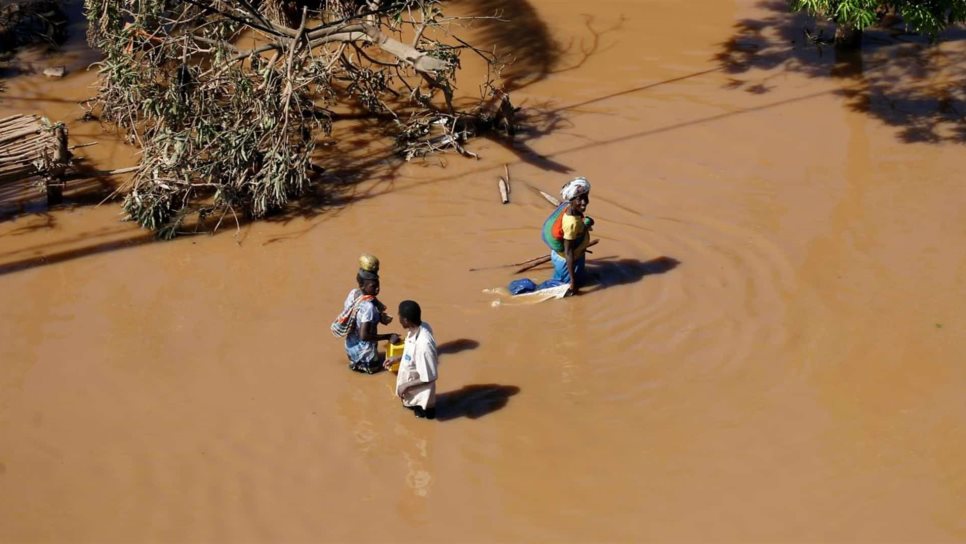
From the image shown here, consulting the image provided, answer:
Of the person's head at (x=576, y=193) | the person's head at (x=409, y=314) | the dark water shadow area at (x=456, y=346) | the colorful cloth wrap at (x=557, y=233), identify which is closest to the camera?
the person's head at (x=409, y=314)

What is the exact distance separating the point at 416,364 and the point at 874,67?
326 inches

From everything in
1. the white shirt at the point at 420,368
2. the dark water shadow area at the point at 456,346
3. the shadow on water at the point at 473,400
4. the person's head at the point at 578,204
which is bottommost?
the shadow on water at the point at 473,400

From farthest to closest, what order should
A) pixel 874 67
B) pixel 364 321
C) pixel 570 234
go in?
pixel 874 67, pixel 570 234, pixel 364 321

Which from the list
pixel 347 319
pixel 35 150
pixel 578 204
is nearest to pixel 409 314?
pixel 347 319

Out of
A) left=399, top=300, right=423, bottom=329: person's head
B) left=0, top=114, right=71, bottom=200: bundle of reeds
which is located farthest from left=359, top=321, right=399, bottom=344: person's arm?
left=0, top=114, right=71, bottom=200: bundle of reeds

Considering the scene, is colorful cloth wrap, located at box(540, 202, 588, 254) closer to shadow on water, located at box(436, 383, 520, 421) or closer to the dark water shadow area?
the dark water shadow area

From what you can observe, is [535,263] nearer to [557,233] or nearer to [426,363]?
[557,233]

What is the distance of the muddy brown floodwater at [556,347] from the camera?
622cm

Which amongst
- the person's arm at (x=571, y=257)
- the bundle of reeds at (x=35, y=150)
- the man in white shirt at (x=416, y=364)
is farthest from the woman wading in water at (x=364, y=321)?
the bundle of reeds at (x=35, y=150)

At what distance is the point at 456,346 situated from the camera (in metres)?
7.78

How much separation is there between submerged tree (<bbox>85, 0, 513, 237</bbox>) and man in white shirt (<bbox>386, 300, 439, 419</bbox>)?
329cm

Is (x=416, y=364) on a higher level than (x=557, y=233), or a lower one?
lower

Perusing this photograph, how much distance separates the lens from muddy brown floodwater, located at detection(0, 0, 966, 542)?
6.22m

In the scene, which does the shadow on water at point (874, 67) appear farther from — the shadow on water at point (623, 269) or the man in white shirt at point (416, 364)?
the man in white shirt at point (416, 364)
